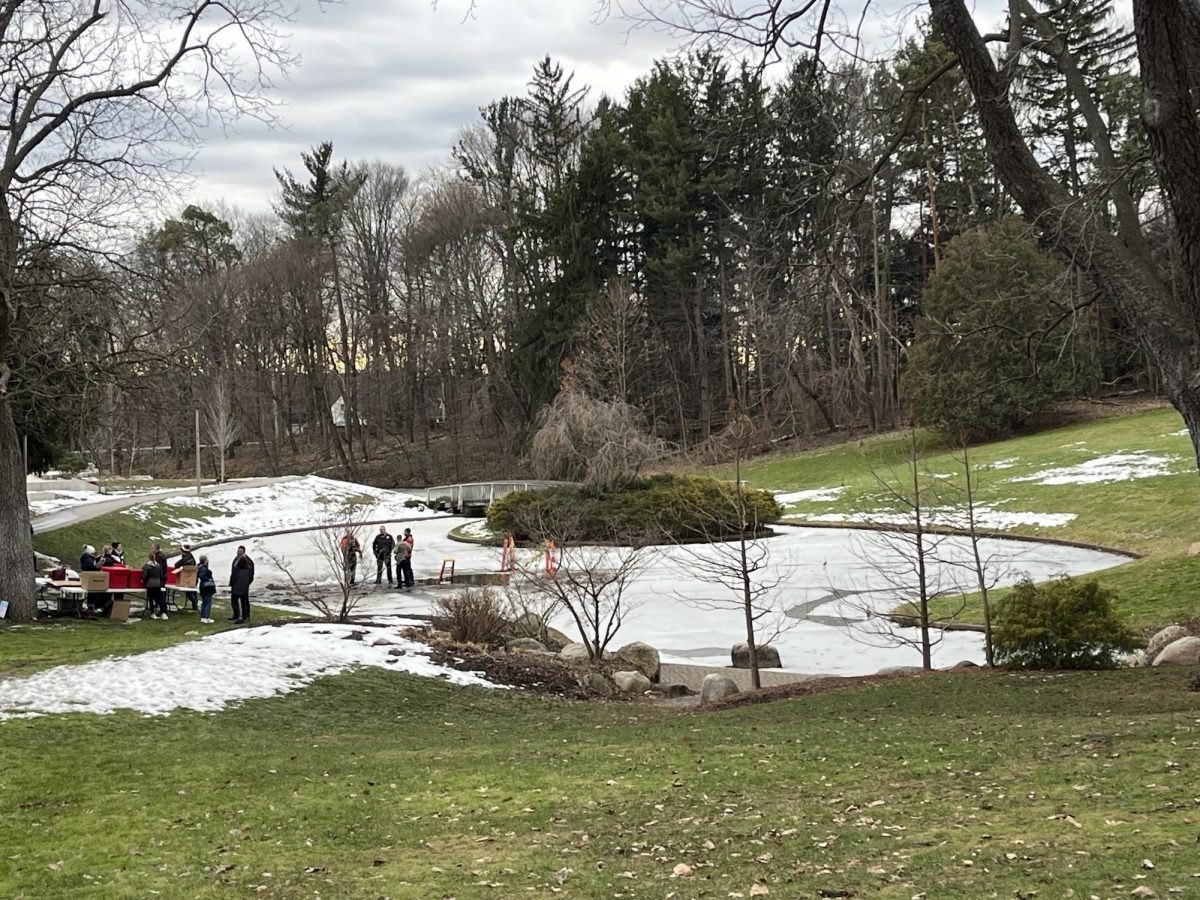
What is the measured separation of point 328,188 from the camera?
69.4 m

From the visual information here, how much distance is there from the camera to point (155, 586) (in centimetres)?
2000

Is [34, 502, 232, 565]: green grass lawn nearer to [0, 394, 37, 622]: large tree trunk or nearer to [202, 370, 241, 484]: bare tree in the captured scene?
[0, 394, 37, 622]: large tree trunk

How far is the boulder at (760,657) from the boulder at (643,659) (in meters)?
1.23

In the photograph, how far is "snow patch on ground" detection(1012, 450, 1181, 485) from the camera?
30.4 metres

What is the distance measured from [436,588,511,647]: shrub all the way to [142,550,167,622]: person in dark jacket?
6261mm

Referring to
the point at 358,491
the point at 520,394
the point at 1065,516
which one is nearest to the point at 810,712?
the point at 1065,516

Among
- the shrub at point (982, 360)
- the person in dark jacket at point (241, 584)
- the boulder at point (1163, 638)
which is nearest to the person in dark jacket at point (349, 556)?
the person in dark jacket at point (241, 584)

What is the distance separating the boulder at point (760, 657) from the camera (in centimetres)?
1639

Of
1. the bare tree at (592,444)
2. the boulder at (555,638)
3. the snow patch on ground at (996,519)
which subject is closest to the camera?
the boulder at (555,638)

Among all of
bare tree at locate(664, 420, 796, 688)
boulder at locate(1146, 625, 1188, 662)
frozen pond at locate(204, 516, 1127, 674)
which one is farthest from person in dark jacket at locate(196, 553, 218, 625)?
boulder at locate(1146, 625, 1188, 662)

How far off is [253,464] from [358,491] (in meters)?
23.3

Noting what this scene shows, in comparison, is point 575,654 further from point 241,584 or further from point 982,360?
point 982,360

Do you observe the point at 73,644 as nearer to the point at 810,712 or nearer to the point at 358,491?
the point at 810,712

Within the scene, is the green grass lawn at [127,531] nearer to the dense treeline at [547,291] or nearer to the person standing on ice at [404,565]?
the dense treeline at [547,291]
